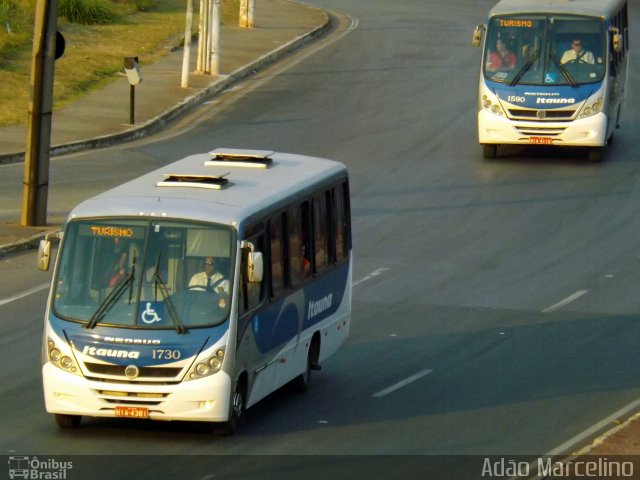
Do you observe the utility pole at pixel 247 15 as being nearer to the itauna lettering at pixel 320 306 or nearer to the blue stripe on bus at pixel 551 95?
the blue stripe on bus at pixel 551 95

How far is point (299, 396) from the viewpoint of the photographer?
16.0m

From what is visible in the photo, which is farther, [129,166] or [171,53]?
[171,53]

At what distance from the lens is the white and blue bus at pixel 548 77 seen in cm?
3041

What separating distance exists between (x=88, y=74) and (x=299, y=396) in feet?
75.9

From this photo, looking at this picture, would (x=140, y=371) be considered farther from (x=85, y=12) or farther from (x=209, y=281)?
(x=85, y=12)

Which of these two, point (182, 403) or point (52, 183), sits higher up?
point (182, 403)

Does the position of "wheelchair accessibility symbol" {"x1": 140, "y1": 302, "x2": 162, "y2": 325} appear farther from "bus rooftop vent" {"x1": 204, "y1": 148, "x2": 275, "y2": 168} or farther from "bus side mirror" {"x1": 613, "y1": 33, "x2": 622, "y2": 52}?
"bus side mirror" {"x1": 613, "y1": 33, "x2": 622, "y2": 52}

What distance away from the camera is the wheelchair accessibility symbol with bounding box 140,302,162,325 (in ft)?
44.7

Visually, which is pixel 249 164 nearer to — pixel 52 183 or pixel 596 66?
pixel 52 183

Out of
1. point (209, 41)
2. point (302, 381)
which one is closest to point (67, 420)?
point (302, 381)

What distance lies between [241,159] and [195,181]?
149 cm

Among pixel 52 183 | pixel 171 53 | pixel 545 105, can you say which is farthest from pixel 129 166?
pixel 171 53
